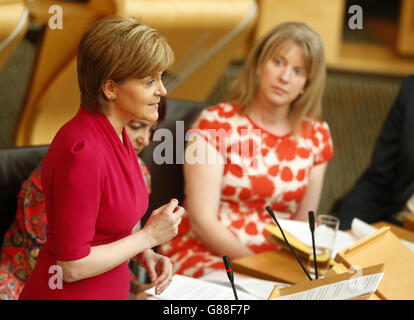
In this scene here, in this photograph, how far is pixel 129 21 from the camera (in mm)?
669

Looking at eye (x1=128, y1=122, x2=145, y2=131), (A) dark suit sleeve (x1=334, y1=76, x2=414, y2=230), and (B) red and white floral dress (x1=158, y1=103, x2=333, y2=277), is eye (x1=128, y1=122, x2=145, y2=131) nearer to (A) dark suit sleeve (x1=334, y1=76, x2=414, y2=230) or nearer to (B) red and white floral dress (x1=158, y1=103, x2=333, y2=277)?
(B) red and white floral dress (x1=158, y1=103, x2=333, y2=277)

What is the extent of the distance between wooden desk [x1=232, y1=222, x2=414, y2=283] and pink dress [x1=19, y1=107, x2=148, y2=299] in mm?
562

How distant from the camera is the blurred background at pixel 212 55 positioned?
0.87m

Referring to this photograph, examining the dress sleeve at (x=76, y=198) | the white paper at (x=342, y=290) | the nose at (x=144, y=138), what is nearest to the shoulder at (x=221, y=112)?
the nose at (x=144, y=138)

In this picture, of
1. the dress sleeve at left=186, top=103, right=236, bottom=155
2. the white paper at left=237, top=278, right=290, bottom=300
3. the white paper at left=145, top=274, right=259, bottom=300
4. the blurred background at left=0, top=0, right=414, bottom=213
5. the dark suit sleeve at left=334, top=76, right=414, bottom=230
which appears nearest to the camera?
the blurred background at left=0, top=0, right=414, bottom=213

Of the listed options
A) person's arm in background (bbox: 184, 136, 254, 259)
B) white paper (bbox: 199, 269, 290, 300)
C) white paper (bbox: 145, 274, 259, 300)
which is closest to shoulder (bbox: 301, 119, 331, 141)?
person's arm in background (bbox: 184, 136, 254, 259)

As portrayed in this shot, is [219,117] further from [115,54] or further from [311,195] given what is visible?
[115,54]

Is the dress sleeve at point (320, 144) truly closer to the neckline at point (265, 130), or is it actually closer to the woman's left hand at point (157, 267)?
the neckline at point (265, 130)

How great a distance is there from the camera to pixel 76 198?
2.16 ft

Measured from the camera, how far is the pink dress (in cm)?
66

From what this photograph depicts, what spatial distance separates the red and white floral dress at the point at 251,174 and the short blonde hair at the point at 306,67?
44mm

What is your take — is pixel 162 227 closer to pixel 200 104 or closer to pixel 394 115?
pixel 200 104
